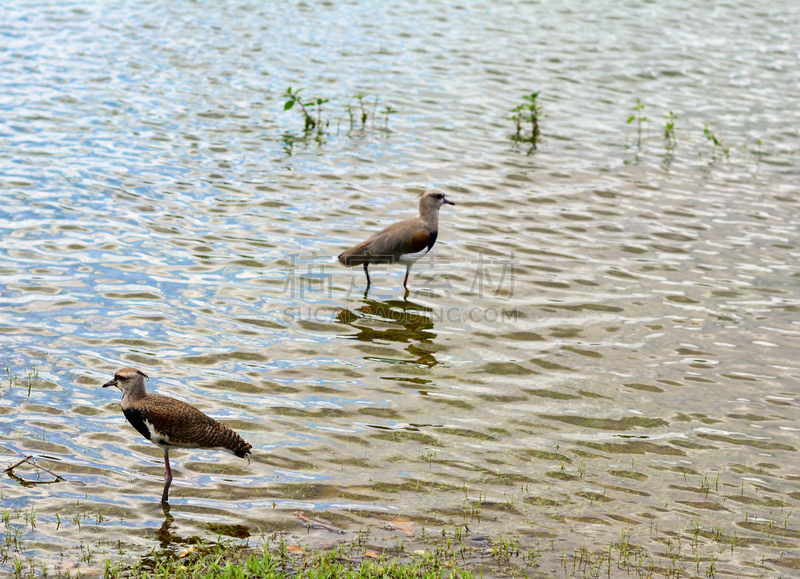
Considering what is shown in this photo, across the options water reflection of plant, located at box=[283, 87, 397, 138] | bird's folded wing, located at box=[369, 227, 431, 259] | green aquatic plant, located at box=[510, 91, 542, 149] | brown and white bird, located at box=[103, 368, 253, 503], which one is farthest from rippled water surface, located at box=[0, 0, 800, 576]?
bird's folded wing, located at box=[369, 227, 431, 259]

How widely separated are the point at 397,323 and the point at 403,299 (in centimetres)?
83

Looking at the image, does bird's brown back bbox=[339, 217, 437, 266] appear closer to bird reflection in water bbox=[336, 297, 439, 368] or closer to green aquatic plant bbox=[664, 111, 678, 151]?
bird reflection in water bbox=[336, 297, 439, 368]

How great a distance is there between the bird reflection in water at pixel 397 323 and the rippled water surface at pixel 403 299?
0.06 meters

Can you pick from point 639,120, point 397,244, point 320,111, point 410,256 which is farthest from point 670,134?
point 397,244

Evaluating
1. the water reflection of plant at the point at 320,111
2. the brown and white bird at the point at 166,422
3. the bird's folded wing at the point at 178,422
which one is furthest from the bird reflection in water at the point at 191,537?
the water reflection of plant at the point at 320,111

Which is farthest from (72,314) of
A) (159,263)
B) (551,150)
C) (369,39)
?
(369,39)

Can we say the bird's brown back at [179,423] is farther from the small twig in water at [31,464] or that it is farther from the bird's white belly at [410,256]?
the bird's white belly at [410,256]

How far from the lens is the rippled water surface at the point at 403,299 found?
25.6 ft

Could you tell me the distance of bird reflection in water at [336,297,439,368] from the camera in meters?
10.9

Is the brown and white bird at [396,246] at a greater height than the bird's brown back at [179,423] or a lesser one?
greater

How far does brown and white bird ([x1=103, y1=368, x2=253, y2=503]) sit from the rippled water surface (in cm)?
59

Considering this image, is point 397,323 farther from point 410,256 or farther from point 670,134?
point 670,134

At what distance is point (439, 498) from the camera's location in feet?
25.7

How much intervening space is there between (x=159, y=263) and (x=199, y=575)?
6818 millimetres
